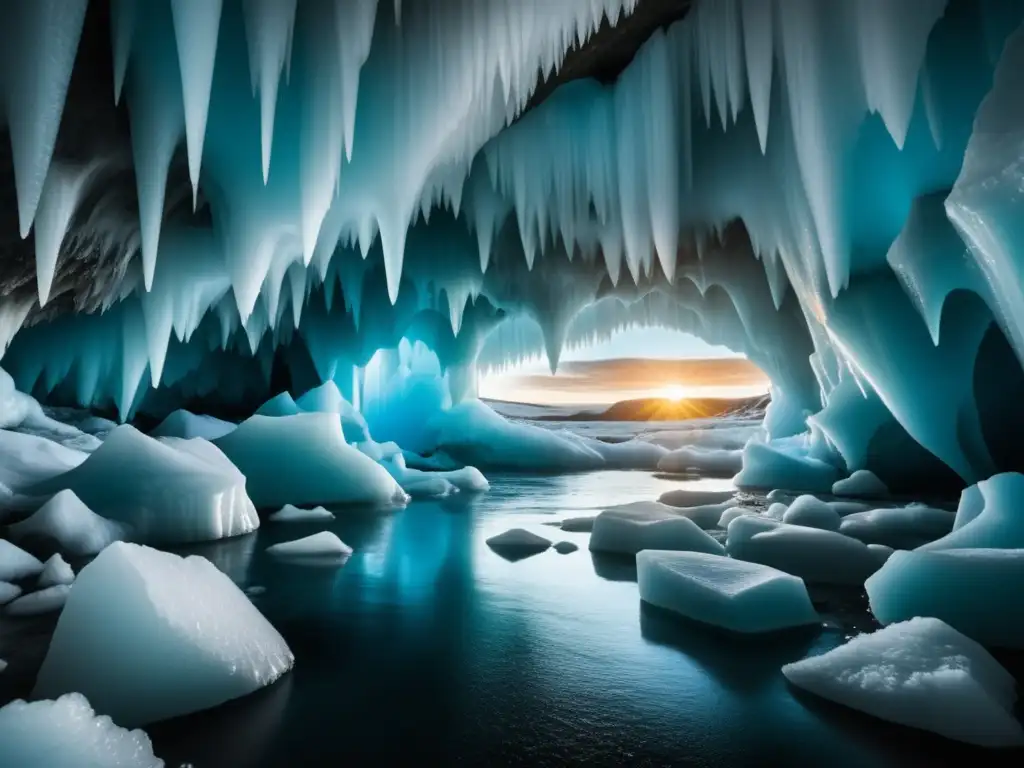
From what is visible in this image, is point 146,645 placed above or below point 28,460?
below

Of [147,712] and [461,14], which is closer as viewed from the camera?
[147,712]

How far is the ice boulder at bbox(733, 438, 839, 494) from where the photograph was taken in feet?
27.6

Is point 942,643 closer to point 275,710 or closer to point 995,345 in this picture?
point 275,710

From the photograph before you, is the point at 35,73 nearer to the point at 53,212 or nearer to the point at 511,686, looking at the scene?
the point at 53,212

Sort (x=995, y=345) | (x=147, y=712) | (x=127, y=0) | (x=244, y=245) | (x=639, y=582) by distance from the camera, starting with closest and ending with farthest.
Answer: (x=147, y=712), (x=639, y=582), (x=127, y=0), (x=244, y=245), (x=995, y=345)

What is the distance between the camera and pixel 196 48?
3.21 metres

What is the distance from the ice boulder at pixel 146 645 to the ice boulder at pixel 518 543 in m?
2.30

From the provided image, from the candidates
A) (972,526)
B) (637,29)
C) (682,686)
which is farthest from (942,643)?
(637,29)

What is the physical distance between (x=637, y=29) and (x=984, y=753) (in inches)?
225

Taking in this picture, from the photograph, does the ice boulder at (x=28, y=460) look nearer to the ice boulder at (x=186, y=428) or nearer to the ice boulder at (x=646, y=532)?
the ice boulder at (x=646, y=532)

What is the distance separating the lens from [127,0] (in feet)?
10.8

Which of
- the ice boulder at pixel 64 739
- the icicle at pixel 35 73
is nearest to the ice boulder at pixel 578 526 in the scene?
the ice boulder at pixel 64 739

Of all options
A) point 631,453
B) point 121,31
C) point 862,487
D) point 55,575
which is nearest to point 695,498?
point 862,487

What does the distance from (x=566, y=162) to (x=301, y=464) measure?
170 inches
